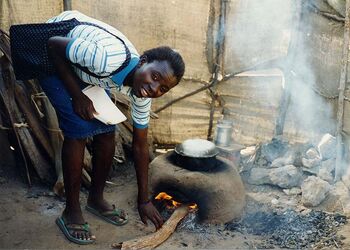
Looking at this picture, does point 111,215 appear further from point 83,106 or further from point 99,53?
point 99,53

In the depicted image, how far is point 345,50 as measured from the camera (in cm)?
453

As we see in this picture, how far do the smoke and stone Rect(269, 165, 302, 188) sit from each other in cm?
71

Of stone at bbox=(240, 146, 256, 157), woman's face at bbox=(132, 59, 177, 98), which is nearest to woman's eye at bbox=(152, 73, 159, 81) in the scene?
woman's face at bbox=(132, 59, 177, 98)

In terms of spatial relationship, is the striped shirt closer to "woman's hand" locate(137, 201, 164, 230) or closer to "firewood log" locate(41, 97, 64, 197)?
"woman's hand" locate(137, 201, 164, 230)

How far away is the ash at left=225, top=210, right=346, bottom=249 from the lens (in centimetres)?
373

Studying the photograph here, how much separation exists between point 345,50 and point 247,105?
1415 millimetres

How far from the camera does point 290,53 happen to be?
5.25 meters

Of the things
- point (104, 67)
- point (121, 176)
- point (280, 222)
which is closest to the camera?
point (104, 67)

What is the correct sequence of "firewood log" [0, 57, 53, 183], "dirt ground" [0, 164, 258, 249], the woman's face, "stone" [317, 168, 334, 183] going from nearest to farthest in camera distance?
1. the woman's face
2. "dirt ground" [0, 164, 258, 249]
3. "firewood log" [0, 57, 53, 183]
4. "stone" [317, 168, 334, 183]

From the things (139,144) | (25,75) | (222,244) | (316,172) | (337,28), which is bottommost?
(222,244)

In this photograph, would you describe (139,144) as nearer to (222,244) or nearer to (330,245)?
(222,244)

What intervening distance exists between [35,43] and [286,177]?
2.81m

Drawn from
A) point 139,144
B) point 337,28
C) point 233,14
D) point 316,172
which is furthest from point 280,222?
point 233,14

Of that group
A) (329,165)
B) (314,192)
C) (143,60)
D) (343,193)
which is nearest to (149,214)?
(143,60)
